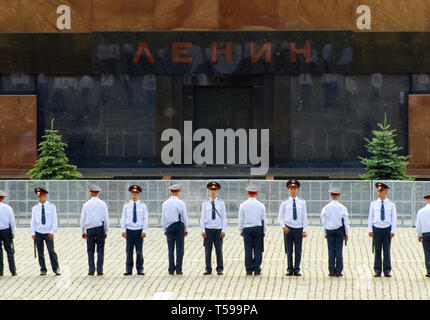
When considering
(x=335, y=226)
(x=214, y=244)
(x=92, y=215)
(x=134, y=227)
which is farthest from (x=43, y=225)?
(x=335, y=226)

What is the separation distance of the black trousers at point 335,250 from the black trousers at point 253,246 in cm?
130

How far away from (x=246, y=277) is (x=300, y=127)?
19847 millimetres

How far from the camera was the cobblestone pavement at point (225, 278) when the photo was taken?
16.3m

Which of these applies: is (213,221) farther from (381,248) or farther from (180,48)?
(180,48)

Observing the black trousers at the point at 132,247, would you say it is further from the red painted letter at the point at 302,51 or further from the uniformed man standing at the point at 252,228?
the red painted letter at the point at 302,51

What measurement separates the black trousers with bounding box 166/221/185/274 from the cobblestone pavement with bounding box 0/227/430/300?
0.21 meters

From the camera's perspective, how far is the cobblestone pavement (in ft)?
53.5

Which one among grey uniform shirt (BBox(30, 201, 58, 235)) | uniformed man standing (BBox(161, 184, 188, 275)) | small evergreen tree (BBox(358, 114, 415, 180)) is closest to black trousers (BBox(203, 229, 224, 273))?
uniformed man standing (BBox(161, 184, 188, 275))

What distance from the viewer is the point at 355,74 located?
37.3 meters

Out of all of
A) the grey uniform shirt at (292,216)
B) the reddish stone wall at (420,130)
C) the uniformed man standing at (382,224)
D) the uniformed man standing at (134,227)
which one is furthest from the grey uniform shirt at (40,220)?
the reddish stone wall at (420,130)

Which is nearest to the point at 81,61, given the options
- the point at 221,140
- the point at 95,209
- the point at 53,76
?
the point at 53,76

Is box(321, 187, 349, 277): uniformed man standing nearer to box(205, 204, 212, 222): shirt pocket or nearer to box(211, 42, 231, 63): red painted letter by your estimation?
box(205, 204, 212, 222): shirt pocket

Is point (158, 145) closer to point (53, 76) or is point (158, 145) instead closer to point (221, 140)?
point (221, 140)

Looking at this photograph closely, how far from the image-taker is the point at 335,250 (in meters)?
18.4
